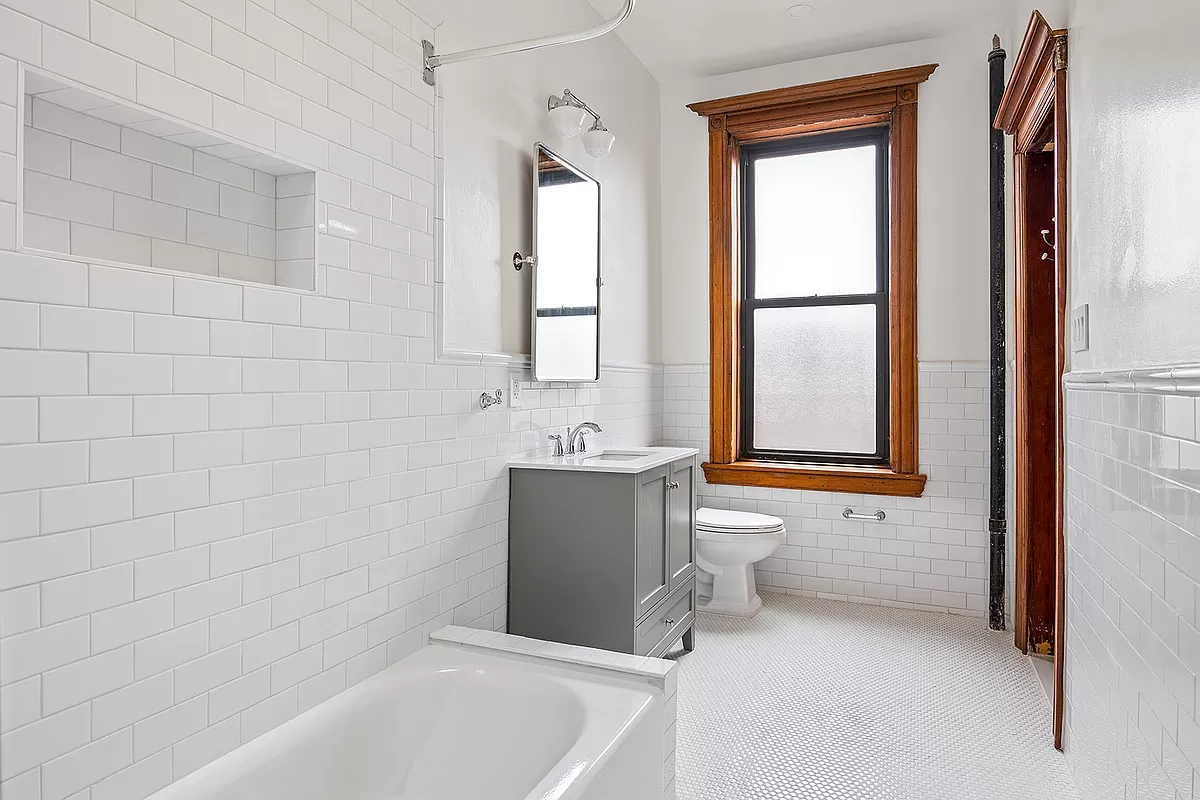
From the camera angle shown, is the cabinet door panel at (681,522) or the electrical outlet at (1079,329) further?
the cabinet door panel at (681,522)

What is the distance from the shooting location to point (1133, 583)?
159cm

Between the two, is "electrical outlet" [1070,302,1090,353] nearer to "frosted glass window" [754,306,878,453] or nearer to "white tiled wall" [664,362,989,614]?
"white tiled wall" [664,362,989,614]

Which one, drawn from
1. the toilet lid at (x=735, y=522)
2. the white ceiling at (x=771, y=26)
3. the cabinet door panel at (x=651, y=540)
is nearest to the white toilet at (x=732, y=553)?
the toilet lid at (x=735, y=522)

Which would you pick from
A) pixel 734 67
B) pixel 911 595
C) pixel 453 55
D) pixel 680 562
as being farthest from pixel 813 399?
pixel 453 55

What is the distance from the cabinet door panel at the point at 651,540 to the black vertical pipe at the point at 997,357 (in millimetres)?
1774

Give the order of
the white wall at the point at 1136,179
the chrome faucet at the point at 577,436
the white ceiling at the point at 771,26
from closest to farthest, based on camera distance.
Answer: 1. the white wall at the point at 1136,179
2. the chrome faucet at the point at 577,436
3. the white ceiling at the point at 771,26

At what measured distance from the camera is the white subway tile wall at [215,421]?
1.30 m

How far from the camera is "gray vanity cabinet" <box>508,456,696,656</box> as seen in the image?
257 cm

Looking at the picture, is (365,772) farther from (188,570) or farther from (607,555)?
(607,555)

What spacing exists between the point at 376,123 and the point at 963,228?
2.94 m

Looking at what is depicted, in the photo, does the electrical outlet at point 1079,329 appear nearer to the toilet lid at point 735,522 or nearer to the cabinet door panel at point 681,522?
the cabinet door panel at point 681,522

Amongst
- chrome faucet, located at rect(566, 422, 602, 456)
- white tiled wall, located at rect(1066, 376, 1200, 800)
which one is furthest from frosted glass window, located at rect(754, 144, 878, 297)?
white tiled wall, located at rect(1066, 376, 1200, 800)

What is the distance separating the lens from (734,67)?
4164 millimetres

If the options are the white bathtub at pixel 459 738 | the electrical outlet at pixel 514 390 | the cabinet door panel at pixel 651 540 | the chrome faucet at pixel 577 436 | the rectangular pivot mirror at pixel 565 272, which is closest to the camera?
the white bathtub at pixel 459 738
